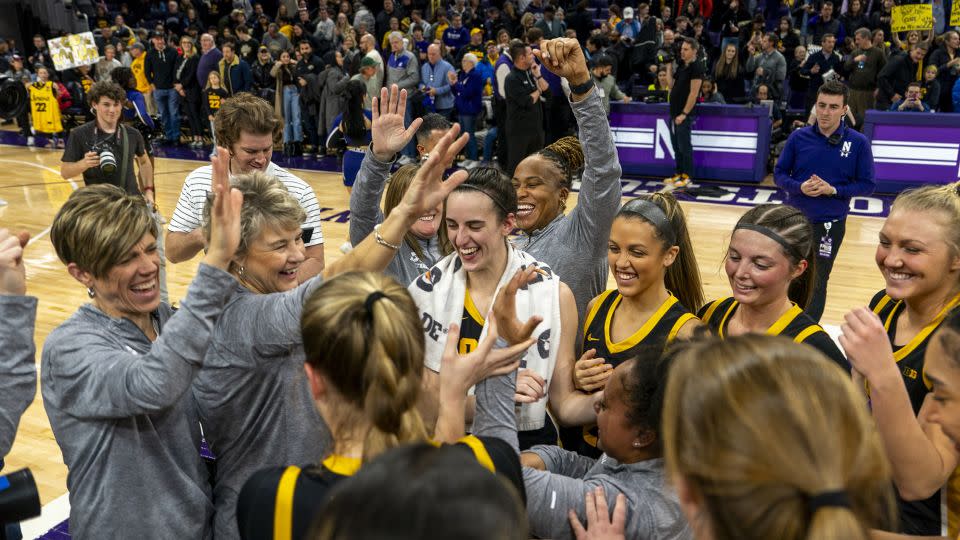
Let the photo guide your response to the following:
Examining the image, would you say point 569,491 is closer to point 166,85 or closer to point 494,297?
point 494,297

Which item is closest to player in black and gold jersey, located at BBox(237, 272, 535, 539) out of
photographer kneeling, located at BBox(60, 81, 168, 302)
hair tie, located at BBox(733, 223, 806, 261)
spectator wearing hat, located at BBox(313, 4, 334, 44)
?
hair tie, located at BBox(733, 223, 806, 261)

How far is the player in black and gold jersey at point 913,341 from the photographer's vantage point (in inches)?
73.0

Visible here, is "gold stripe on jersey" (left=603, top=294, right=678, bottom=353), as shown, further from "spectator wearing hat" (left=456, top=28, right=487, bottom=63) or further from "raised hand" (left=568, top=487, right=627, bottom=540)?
"spectator wearing hat" (left=456, top=28, right=487, bottom=63)

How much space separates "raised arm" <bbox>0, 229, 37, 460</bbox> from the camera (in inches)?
73.5

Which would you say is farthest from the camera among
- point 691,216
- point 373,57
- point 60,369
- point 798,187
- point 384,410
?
point 373,57

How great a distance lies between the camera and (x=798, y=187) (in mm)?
5551

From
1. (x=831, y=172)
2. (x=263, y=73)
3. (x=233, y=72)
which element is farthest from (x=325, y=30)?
(x=831, y=172)

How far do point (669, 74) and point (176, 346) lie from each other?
10348mm

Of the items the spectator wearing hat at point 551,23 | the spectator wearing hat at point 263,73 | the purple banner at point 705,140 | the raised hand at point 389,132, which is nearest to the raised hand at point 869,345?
the raised hand at point 389,132

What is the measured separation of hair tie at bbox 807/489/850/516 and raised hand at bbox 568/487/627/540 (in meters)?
0.78

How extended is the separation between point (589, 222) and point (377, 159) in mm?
873

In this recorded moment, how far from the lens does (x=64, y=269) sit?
7488 millimetres

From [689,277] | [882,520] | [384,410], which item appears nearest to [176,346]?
[384,410]

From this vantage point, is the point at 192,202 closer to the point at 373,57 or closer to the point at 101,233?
the point at 101,233
